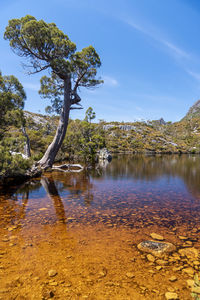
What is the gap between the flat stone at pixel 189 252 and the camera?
14.2ft

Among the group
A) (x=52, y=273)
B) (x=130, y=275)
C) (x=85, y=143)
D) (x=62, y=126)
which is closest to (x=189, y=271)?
(x=130, y=275)

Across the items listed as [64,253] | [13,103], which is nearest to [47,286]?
[64,253]

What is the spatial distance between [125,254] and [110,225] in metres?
1.83

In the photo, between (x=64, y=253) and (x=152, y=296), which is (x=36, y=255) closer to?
(x=64, y=253)

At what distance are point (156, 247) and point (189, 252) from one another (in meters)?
0.86

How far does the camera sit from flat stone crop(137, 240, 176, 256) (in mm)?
4440

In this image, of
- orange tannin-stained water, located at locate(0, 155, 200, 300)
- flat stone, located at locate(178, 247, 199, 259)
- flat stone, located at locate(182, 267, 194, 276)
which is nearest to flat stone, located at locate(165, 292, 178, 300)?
orange tannin-stained water, located at locate(0, 155, 200, 300)

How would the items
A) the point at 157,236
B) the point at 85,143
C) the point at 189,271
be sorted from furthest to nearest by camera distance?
the point at 85,143 → the point at 157,236 → the point at 189,271

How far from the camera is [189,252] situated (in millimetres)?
4473

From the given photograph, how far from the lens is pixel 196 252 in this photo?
4492mm

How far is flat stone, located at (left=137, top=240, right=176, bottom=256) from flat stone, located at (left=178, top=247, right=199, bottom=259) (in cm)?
22

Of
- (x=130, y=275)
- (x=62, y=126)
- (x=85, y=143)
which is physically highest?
(x=62, y=126)

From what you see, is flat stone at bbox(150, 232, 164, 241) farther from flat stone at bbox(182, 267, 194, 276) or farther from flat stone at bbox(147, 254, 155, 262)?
flat stone at bbox(182, 267, 194, 276)

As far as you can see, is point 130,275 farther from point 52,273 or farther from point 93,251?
point 52,273
